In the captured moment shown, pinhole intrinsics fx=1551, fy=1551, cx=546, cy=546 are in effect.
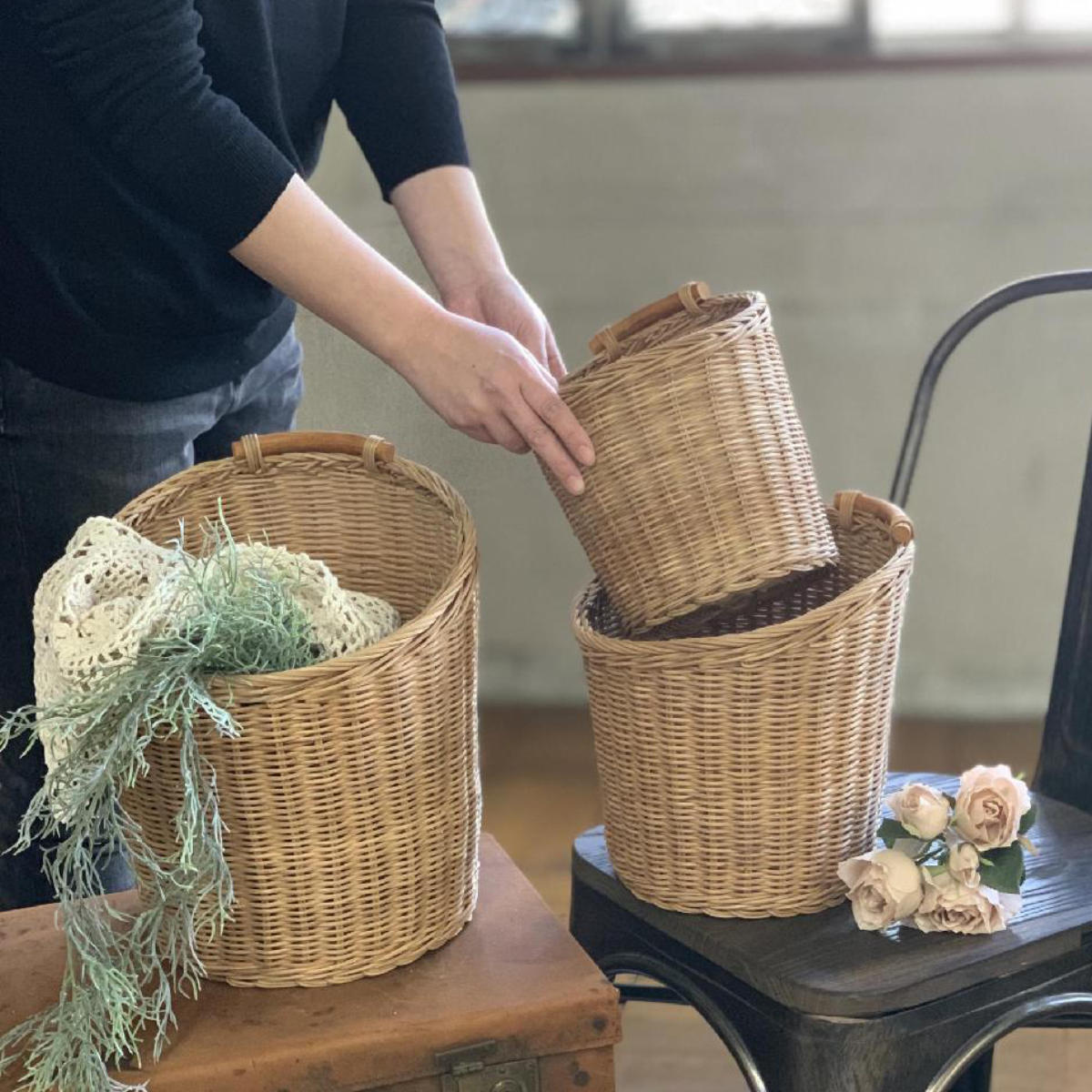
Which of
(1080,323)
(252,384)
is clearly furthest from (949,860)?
(1080,323)

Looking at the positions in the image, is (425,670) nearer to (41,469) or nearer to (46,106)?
(41,469)

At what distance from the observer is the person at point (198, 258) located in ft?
3.47

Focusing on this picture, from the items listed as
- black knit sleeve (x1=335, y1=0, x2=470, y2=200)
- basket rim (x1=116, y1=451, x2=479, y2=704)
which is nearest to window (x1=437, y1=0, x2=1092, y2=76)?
black knit sleeve (x1=335, y1=0, x2=470, y2=200)

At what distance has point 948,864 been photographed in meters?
1.02

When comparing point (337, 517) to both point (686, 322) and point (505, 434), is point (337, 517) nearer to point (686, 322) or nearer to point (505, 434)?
point (505, 434)

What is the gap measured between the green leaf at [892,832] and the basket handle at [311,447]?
44 cm

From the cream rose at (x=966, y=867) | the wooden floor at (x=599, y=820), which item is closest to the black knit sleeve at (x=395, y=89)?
the cream rose at (x=966, y=867)

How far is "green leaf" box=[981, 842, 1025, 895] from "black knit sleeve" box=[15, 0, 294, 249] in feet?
2.18

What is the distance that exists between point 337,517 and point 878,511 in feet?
1.33

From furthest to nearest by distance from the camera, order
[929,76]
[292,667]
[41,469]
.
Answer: [929,76] → [41,469] → [292,667]

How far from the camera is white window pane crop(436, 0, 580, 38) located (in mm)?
2768

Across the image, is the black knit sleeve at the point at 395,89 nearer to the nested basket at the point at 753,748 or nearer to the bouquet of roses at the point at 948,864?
the nested basket at the point at 753,748

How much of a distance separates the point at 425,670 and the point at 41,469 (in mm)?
403

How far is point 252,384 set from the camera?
1324 mm
